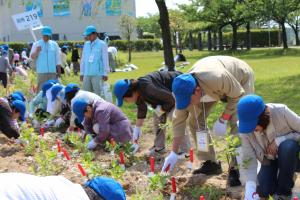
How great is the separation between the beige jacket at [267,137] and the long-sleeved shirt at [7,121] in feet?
10.9

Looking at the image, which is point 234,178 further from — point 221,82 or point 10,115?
point 10,115

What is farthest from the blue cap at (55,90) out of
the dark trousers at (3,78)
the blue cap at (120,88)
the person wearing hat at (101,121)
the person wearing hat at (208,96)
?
the dark trousers at (3,78)

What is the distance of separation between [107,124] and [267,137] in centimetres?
226

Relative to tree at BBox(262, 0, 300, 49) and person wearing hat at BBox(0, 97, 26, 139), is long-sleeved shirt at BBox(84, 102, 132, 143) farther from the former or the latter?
tree at BBox(262, 0, 300, 49)

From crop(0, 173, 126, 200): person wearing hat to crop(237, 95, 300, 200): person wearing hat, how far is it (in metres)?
1.53

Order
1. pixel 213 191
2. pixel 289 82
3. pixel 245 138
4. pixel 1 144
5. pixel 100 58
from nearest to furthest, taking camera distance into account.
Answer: pixel 245 138
pixel 213 191
pixel 1 144
pixel 100 58
pixel 289 82

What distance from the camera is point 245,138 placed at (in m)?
3.81

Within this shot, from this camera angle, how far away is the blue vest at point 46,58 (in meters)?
8.84

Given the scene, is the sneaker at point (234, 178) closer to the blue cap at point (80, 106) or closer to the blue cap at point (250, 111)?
the blue cap at point (250, 111)

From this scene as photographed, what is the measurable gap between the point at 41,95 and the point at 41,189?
6.18 m

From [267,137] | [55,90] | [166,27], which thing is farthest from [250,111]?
[166,27]

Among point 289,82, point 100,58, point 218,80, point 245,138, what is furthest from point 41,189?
point 289,82

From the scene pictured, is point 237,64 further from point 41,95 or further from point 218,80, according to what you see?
point 41,95

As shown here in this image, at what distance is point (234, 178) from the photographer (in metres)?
4.36
